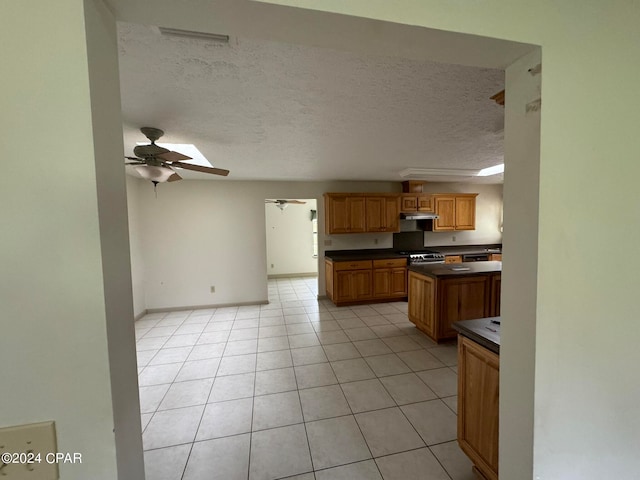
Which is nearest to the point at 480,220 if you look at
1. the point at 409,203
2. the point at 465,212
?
the point at 465,212

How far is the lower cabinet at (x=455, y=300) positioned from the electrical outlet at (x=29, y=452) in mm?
3371

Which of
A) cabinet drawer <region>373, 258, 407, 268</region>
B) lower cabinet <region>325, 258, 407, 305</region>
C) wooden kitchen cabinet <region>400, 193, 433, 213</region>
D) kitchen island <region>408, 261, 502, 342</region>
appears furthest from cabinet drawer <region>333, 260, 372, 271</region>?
kitchen island <region>408, 261, 502, 342</region>

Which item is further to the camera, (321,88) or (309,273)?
(309,273)

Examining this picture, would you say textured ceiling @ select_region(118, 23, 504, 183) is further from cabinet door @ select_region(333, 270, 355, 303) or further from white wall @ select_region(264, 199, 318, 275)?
white wall @ select_region(264, 199, 318, 275)

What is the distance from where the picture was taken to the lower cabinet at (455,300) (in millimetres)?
3195

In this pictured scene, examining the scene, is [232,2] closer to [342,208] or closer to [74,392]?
[74,392]

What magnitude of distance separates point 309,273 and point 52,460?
7227 mm

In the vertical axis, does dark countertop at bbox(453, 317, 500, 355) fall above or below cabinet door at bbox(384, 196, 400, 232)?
below

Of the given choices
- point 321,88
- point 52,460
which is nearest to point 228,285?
point 321,88

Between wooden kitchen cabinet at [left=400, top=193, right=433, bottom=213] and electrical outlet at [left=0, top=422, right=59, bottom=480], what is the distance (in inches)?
207

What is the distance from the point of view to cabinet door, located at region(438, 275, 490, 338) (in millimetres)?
3199

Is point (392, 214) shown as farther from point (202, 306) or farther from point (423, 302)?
point (202, 306)

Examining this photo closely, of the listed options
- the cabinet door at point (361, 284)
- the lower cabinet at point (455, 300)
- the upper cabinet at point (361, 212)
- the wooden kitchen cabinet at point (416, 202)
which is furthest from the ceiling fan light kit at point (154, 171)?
the wooden kitchen cabinet at point (416, 202)

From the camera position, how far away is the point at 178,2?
532mm
